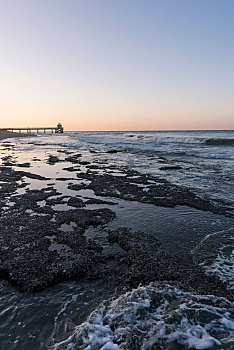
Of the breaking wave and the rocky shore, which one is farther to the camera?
the rocky shore

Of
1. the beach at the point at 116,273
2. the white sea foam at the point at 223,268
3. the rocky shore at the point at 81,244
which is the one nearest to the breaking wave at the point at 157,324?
the beach at the point at 116,273

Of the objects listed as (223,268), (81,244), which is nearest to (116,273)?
(81,244)

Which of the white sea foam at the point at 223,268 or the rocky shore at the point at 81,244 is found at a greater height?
the rocky shore at the point at 81,244

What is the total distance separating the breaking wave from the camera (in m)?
2.97

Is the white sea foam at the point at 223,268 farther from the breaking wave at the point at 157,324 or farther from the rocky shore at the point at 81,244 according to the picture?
the breaking wave at the point at 157,324

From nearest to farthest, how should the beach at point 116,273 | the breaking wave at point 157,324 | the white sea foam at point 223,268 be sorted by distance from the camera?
1. the breaking wave at point 157,324
2. the beach at point 116,273
3. the white sea foam at point 223,268

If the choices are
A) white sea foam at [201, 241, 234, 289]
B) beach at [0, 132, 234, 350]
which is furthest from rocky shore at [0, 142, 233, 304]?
white sea foam at [201, 241, 234, 289]

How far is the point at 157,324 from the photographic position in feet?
10.9

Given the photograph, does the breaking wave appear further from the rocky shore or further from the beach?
the rocky shore

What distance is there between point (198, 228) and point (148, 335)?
4573 mm

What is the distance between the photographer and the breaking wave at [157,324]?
2975mm

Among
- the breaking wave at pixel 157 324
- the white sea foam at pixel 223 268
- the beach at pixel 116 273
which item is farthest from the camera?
the white sea foam at pixel 223 268

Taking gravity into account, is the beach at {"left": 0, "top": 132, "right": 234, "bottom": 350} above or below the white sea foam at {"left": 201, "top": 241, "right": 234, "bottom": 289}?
above

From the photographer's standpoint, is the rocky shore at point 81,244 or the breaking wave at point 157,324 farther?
the rocky shore at point 81,244
